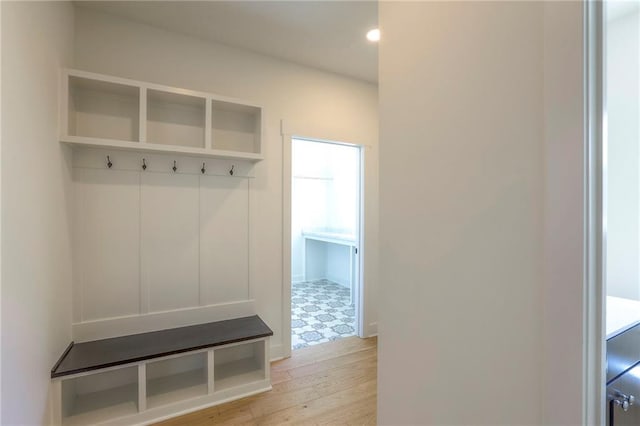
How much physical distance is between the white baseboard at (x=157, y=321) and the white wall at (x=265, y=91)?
0.75 feet

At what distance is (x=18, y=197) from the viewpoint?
50.3 inches

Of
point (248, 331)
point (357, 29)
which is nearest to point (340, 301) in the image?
point (248, 331)

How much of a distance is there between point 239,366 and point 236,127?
1952 millimetres

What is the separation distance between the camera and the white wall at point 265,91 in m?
2.15

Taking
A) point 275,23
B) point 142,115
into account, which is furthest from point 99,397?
point 275,23

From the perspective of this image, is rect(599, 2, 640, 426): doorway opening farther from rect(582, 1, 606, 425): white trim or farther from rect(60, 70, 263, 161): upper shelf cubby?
rect(60, 70, 263, 161): upper shelf cubby

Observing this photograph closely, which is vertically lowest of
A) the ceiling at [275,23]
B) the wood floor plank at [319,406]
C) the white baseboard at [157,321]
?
the wood floor plank at [319,406]

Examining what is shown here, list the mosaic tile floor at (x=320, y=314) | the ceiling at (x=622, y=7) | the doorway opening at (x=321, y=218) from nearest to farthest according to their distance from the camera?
the ceiling at (x=622, y=7), the mosaic tile floor at (x=320, y=314), the doorway opening at (x=321, y=218)

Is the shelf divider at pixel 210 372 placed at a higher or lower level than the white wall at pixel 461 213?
lower

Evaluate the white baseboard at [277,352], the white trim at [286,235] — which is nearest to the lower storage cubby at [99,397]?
the white baseboard at [277,352]

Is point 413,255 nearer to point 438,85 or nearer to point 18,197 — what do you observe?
point 438,85

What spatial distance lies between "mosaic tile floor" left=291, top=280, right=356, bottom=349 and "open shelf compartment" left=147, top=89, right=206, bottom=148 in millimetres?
2108

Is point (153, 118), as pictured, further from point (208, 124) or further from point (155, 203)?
point (155, 203)

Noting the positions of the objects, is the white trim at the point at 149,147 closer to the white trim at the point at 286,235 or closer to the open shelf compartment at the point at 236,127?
the open shelf compartment at the point at 236,127
